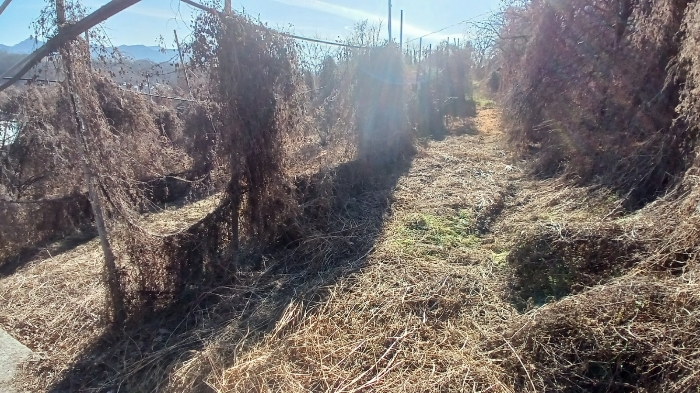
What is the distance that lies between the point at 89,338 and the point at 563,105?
22.1 ft

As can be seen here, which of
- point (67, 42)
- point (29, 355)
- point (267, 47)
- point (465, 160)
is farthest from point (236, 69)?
point (465, 160)

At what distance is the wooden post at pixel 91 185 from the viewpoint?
2553mm

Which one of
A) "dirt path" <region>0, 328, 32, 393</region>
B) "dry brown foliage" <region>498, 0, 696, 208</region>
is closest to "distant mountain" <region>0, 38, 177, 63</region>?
"dirt path" <region>0, 328, 32, 393</region>

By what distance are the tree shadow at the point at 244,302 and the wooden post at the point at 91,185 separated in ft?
0.73

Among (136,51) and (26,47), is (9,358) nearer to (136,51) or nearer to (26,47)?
(26,47)

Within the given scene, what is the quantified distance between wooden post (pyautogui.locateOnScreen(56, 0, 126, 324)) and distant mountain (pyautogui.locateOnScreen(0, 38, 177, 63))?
8.2 inches

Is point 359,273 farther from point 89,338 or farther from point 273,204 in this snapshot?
point 89,338

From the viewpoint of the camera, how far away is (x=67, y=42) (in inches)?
100

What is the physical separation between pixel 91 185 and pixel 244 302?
140cm

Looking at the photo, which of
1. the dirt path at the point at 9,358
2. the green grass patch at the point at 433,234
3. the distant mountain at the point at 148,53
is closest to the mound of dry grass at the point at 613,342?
the green grass patch at the point at 433,234

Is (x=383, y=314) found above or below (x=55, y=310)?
above

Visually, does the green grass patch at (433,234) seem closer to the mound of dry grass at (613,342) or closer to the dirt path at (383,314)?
the dirt path at (383,314)

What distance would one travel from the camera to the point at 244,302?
10.5 feet

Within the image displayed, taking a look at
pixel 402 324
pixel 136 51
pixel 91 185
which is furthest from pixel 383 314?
pixel 136 51
